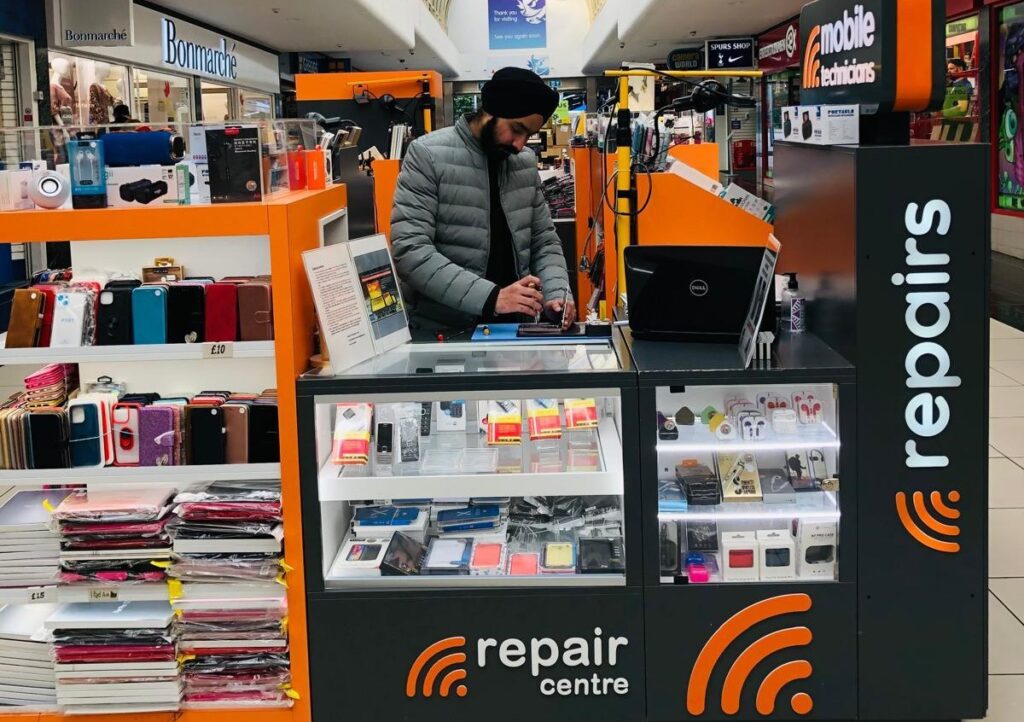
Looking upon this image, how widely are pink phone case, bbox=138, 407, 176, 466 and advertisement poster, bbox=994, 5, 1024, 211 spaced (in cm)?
1178

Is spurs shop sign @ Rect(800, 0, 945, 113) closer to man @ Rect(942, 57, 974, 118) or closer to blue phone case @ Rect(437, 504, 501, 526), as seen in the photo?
blue phone case @ Rect(437, 504, 501, 526)

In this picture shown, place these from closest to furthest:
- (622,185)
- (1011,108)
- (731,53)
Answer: (622,185), (1011,108), (731,53)

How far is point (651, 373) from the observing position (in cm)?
278

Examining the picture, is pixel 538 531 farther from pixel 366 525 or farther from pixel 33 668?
pixel 33 668

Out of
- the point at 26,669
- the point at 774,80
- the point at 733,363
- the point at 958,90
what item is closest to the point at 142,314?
the point at 26,669

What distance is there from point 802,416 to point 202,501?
1.58 m

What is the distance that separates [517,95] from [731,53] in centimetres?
2041

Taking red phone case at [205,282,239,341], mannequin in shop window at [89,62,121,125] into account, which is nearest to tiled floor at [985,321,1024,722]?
red phone case at [205,282,239,341]

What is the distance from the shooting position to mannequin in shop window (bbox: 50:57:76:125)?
10250 millimetres

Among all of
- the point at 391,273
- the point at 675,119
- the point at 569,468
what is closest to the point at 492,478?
the point at 569,468

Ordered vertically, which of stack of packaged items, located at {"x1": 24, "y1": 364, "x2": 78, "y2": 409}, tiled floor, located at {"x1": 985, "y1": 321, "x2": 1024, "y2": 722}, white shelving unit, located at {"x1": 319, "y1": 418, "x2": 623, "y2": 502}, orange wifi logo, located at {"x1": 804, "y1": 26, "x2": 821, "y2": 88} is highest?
orange wifi logo, located at {"x1": 804, "y1": 26, "x2": 821, "y2": 88}

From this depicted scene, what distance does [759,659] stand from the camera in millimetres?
2842

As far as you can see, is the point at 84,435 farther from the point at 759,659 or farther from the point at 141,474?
the point at 759,659

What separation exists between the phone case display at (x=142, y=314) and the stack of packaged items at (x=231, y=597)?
1.39 ft
